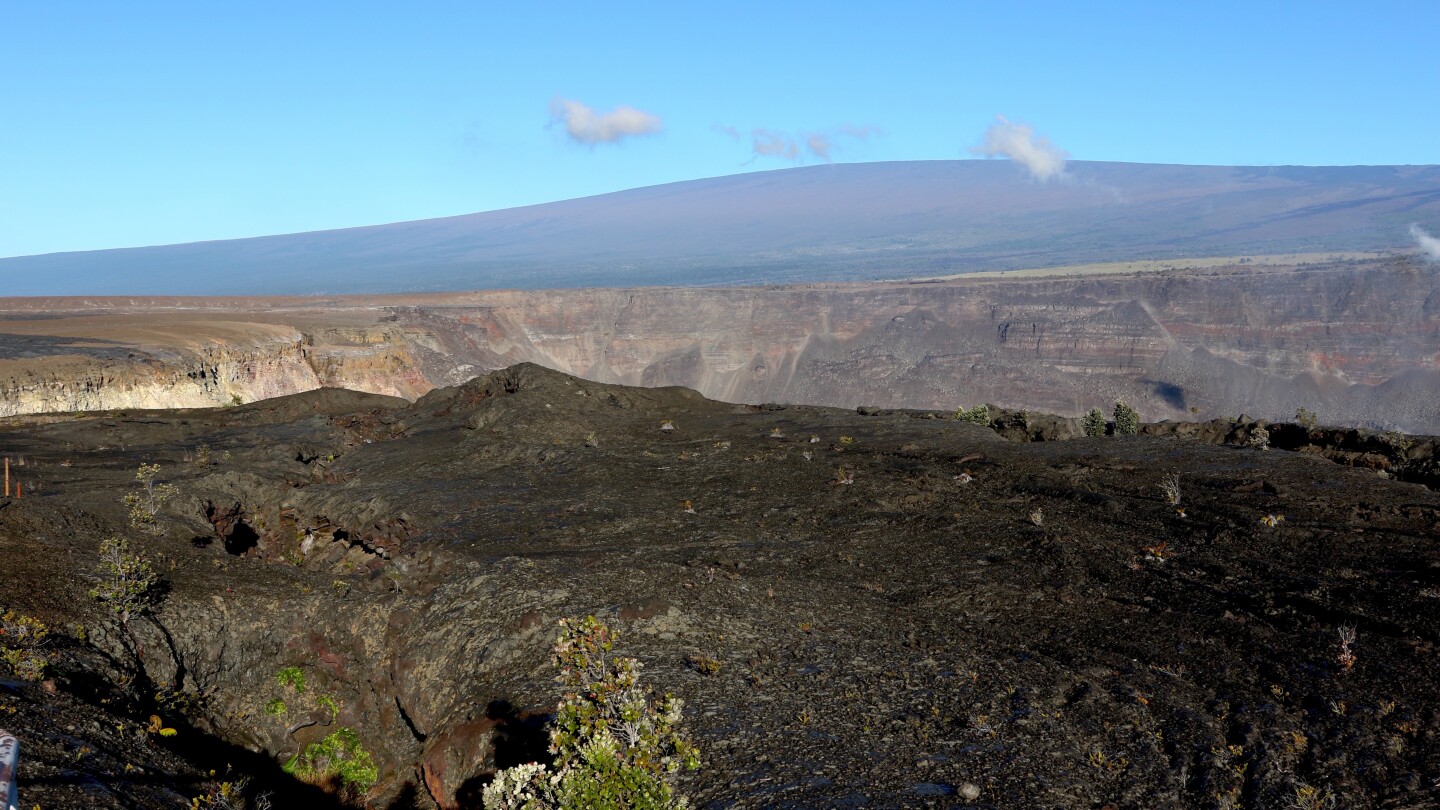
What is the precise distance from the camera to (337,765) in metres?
10.5

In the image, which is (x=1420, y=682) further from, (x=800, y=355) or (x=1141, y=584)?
(x=800, y=355)

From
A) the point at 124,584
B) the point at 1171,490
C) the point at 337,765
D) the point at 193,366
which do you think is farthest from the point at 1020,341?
the point at 124,584

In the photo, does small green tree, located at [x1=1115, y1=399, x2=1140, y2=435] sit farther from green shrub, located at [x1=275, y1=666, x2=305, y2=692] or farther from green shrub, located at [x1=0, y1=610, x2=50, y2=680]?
green shrub, located at [x1=0, y1=610, x2=50, y2=680]

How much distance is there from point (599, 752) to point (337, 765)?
18.1 feet

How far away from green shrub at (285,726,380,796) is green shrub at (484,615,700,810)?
437 centimetres

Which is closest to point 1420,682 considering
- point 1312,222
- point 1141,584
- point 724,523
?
point 1141,584

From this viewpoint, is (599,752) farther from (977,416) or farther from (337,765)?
(977,416)

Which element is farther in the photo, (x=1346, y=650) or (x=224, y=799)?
(x=1346, y=650)

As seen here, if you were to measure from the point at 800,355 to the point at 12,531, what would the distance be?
71945 millimetres

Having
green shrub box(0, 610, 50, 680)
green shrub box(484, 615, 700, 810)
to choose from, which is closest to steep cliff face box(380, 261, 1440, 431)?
green shrub box(0, 610, 50, 680)

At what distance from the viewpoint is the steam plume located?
12102 centimetres

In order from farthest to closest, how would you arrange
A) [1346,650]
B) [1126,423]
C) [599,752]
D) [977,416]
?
1. [977,416]
2. [1126,423]
3. [1346,650]
4. [599,752]

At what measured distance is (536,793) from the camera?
6672 mm

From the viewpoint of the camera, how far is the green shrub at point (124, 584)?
35.0ft
